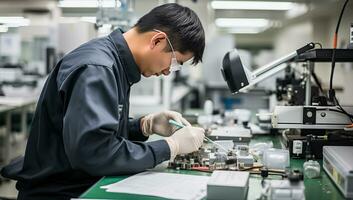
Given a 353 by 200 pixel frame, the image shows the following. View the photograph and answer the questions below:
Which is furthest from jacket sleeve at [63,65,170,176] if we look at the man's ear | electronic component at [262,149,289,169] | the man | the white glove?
electronic component at [262,149,289,169]

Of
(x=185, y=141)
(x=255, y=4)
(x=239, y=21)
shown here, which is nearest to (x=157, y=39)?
(x=185, y=141)

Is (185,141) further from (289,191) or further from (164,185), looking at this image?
(289,191)

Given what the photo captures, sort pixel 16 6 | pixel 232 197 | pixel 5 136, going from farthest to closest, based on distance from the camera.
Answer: pixel 16 6
pixel 5 136
pixel 232 197

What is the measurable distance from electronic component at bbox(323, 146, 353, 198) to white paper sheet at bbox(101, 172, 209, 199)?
40 centimetres

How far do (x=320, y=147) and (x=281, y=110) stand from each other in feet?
0.70

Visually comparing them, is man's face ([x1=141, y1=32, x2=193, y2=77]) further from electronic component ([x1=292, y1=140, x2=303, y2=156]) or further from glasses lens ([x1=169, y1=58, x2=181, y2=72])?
electronic component ([x1=292, y1=140, x2=303, y2=156])

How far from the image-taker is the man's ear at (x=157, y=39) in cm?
147

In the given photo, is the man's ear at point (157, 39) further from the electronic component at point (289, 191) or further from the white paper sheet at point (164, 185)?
the electronic component at point (289, 191)

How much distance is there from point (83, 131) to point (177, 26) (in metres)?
0.53

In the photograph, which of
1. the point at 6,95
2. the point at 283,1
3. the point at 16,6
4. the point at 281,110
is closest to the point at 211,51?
the point at 283,1

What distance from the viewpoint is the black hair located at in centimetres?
147

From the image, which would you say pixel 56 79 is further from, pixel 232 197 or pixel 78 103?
pixel 232 197

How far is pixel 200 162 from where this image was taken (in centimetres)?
150

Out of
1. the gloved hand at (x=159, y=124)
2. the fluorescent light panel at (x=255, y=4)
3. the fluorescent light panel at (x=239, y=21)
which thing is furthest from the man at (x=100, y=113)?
the fluorescent light panel at (x=239, y=21)
